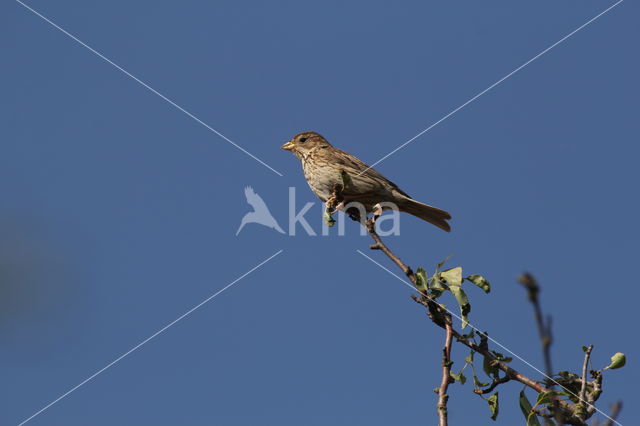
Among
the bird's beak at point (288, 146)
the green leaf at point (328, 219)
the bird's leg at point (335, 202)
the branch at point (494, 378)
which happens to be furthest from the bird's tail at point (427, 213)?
the branch at point (494, 378)

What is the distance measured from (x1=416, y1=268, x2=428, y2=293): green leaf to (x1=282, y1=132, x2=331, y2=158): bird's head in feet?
15.1

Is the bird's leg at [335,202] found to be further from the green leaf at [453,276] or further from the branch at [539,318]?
the branch at [539,318]

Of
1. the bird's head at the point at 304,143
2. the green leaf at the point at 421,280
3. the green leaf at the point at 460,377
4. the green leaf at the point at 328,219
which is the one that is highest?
the bird's head at the point at 304,143

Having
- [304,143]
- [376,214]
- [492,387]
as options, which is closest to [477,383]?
[492,387]

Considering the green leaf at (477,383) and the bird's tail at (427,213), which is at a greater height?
the bird's tail at (427,213)

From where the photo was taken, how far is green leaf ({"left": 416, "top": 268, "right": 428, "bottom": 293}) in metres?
3.43

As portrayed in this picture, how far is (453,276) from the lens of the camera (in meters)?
3.48

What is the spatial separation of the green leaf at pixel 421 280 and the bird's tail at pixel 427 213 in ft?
A: 11.4

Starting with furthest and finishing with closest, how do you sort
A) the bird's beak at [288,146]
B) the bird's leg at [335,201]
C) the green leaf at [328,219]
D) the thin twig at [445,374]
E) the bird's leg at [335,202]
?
the bird's beak at [288,146], the bird's leg at [335,201], the bird's leg at [335,202], the green leaf at [328,219], the thin twig at [445,374]

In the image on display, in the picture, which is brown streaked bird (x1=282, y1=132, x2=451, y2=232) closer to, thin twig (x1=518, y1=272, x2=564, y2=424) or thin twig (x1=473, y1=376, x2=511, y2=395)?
thin twig (x1=473, y1=376, x2=511, y2=395)

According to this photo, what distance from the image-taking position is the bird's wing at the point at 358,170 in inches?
278

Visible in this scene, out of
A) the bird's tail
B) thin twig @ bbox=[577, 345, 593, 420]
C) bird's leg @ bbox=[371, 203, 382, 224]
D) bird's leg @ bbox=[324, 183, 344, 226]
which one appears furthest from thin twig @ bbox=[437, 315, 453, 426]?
the bird's tail

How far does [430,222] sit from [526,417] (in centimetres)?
395

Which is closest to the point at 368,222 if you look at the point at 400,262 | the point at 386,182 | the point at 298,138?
the point at 400,262
